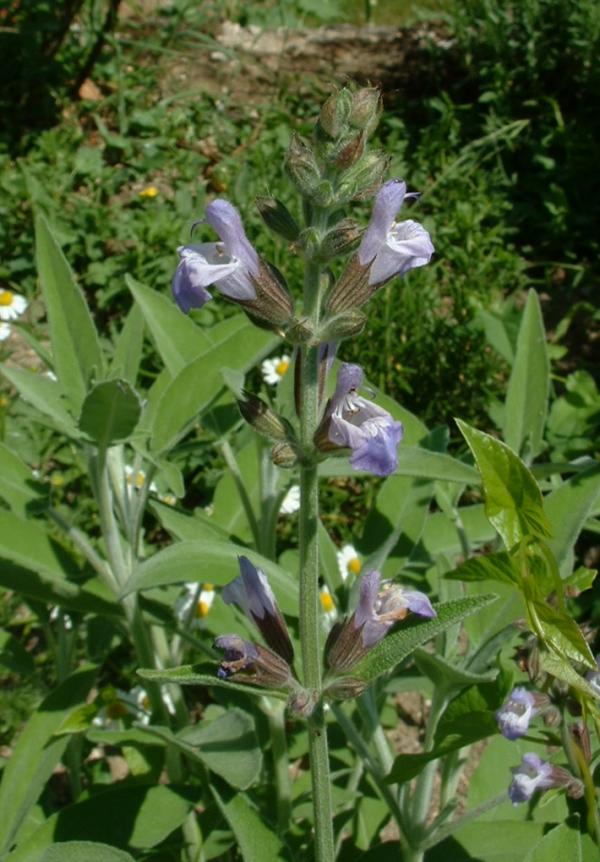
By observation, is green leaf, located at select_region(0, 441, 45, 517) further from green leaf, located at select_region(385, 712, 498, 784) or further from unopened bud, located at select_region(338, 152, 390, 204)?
unopened bud, located at select_region(338, 152, 390, 204)

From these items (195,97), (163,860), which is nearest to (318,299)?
(163,860)

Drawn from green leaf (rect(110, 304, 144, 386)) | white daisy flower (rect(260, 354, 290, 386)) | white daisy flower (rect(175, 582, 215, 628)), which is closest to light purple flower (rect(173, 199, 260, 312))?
green leaf (rect(110, 304, 144, 386))

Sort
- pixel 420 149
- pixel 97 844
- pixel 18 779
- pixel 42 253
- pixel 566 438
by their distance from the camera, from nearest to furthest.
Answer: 1. pixel 97 844
2. pixel 18 779
3. pixel 42 253
4. pixel 566 438
5. pixel 420 149

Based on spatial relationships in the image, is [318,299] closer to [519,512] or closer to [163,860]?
[519,512]

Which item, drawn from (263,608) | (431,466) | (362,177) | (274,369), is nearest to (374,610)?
(263,608)

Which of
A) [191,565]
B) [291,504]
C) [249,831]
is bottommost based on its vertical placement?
[291,504]

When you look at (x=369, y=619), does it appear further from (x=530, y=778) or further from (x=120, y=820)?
(x=120, y=820)
